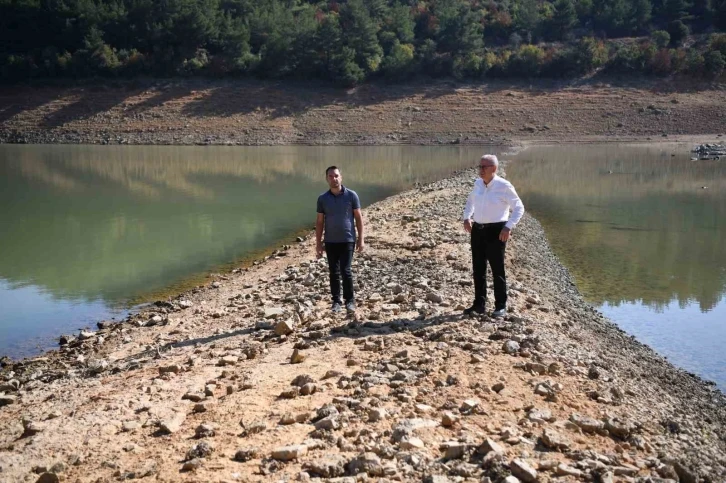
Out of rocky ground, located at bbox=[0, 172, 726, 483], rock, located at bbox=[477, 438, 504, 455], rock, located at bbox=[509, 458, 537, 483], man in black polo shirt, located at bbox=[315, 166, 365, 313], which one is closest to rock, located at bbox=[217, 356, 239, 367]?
rocky ground, located at bbox=[0, 172, 726, 483]

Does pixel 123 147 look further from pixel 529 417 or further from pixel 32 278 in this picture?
pixel 529 417

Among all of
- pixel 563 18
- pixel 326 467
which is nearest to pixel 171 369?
pixel 326 467

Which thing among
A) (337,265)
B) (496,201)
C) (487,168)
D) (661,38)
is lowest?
(337,265)

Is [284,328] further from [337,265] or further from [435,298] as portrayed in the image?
[435,298]

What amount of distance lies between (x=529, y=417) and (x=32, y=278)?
11.0m

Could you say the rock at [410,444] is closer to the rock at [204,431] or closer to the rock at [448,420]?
the rock at [448,420]

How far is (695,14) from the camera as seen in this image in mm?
89750

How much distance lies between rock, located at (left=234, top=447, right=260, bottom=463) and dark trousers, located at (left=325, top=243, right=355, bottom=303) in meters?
3.87

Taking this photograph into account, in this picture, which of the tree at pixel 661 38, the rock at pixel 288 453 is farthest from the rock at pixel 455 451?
the tree at pixel 661 38

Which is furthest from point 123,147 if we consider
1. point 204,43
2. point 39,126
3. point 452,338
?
point 452,338

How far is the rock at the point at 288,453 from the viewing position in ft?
16.2

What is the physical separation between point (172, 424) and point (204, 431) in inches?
12.6

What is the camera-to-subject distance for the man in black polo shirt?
8.70m

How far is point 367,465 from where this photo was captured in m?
4.76
